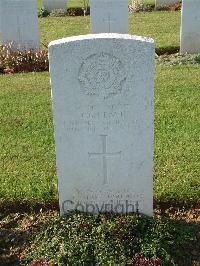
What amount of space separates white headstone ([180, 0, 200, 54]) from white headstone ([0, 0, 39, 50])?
130 inches

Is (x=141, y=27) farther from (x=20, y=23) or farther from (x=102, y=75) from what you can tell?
(x=102, y=75)

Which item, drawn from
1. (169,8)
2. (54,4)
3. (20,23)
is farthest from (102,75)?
(54,4)

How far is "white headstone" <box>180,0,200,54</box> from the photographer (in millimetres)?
10195

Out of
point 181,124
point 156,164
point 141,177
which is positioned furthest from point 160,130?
point 141,177

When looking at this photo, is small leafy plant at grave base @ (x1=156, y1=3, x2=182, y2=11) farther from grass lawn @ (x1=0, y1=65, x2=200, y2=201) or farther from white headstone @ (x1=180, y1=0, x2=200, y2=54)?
grass lawn @ (x1=0, y1=65, x2=200, y2=201)

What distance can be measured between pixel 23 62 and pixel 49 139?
167 inches

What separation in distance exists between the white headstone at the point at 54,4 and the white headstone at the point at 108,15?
7.75 metres

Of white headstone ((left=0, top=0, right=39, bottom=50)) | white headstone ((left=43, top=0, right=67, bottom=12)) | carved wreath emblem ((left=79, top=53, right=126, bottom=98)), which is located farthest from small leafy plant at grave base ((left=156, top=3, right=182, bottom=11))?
carved wreath emblem ((left=79, top=53, right=126, bottom=98))

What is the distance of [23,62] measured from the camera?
10.0 m

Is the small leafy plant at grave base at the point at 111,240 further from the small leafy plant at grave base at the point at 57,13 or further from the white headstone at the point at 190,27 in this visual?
the small leafy plant at grave base at the point at 57,13

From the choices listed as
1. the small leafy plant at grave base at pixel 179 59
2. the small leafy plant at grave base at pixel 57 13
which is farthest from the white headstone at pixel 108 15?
the small leafy plant at grave base at pixel 57 13

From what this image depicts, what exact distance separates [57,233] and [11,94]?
4387 mm

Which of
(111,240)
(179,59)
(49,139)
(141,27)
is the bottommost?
(111,240)

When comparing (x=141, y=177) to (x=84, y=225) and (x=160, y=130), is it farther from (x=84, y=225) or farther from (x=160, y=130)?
(x=160, y=130)
